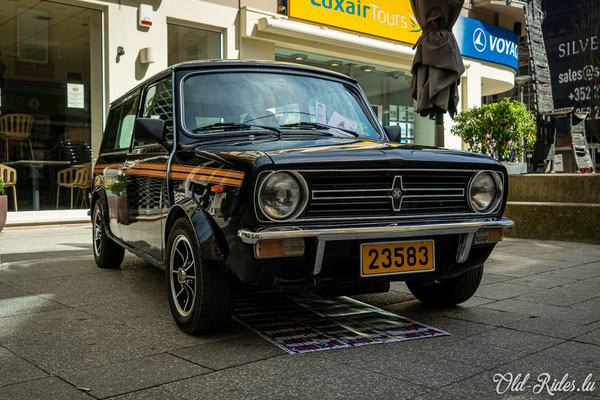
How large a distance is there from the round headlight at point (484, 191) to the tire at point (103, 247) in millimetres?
3394

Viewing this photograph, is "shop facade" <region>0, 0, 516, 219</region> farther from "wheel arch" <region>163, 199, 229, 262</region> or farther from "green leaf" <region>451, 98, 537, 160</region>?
"wheel arch" <region>163, 199, 229, 262</region>

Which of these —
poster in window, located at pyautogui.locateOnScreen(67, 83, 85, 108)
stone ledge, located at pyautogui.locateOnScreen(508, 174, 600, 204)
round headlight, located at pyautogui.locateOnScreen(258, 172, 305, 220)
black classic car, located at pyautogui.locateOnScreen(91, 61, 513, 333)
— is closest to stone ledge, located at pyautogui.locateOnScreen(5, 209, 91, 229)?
poster in window, located at pyautogui.locateOnScreen(67, 83, 85, 108)

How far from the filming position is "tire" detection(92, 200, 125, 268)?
5641mm

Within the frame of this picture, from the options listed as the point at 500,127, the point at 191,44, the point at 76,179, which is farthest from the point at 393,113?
the point at 76,179

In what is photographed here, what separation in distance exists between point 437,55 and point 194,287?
460cm

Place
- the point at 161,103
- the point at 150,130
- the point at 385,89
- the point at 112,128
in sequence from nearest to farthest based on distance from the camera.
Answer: the point at 150,130
the point at 161,103
the point at 112,128
the point at 385,89

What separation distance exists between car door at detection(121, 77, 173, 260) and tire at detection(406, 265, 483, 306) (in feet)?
5.73

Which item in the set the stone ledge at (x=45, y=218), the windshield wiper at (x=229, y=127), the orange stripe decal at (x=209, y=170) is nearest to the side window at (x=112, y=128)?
the windshield wiper at (x=229, y=127)

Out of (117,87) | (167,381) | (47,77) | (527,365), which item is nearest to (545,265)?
(527,365)

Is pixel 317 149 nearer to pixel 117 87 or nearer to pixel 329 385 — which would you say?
pixel 329 385

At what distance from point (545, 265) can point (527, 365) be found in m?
3.42

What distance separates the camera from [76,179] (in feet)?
35.8

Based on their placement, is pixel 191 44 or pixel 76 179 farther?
pixel 191 44

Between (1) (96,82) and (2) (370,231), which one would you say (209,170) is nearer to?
(2) (370,231)
